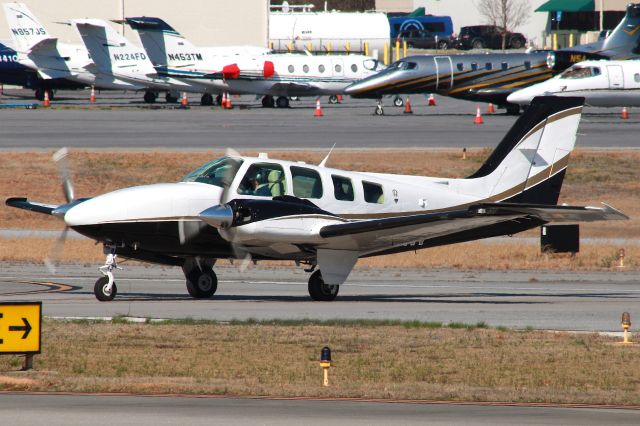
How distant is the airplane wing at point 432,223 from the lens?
2025 cm

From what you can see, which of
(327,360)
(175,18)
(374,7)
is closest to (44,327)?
(327,360)

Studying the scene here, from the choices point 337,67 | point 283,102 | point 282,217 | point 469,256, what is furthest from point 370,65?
point 282,217

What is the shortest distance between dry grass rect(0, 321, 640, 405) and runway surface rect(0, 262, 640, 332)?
5.86 ft

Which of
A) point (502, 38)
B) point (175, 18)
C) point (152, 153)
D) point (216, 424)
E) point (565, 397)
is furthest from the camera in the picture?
point (502, 38)

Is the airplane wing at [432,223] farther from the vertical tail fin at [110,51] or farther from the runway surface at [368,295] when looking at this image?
the vertical tail fin at [110,51]

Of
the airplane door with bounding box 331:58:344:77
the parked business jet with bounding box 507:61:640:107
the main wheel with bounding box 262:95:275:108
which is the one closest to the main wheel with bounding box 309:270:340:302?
the parked business jet with bounding box 507:61:640:107

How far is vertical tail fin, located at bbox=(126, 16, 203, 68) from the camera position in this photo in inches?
2611

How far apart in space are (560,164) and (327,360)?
38.8 feet

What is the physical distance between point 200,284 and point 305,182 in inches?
115

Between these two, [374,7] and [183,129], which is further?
[374,7]

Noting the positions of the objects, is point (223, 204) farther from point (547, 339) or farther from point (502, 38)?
point (502, 38)

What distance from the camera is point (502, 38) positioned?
12362 centimetres

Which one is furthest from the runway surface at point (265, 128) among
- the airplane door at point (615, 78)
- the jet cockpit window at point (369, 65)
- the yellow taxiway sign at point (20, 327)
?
the yellow taxiway sign at point (20, 327)

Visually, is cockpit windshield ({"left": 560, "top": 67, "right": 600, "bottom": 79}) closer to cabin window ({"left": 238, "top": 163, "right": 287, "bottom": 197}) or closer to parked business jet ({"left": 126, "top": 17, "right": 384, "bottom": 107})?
parked business jet ({"left": 126, "top": 17, "right": 384, "bottom": 107})
